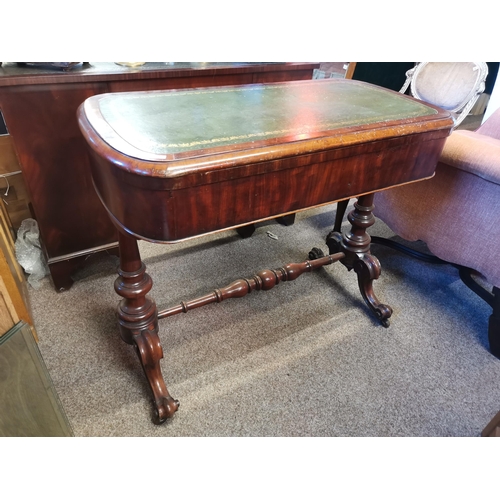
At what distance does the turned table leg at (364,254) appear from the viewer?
1463 mm

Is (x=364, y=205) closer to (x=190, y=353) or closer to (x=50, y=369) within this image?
(x=190, y=353)

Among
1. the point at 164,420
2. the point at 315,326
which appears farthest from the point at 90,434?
the point at 315,326

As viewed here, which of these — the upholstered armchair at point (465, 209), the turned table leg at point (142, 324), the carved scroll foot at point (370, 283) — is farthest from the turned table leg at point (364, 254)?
the turned table leg at point (142, 324)

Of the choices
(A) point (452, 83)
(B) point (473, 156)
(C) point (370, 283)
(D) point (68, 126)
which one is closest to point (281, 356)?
(C) point (370, 283)

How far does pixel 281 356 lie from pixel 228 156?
829 millimetres

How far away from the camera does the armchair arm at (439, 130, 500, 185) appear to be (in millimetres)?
1209

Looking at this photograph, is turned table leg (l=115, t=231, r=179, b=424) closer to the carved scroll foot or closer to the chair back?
the carved scroll foot

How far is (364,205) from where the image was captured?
1454 mm

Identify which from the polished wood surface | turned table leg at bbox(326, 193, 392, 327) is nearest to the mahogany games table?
the polished wood surface

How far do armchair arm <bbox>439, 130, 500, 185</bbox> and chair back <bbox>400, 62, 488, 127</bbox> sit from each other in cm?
35

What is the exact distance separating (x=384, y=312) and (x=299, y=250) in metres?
0.56

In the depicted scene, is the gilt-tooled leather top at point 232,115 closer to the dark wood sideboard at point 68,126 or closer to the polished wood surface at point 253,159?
the polished wood surface at point 253,159

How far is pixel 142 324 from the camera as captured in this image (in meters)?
1.12

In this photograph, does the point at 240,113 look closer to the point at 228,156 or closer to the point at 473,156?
the point at 228,156
